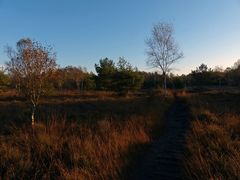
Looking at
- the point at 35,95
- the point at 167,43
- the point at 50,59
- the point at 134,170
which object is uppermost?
the point at 167,43

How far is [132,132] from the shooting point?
29.6ft

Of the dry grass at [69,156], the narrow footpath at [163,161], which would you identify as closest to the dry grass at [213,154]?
the narrow footpath at [163,161]

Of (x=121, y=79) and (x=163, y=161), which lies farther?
(x=121, y=79)

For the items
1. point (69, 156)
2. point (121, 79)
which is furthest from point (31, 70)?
point (121, 79)

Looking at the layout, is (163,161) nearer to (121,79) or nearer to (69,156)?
(69,156)

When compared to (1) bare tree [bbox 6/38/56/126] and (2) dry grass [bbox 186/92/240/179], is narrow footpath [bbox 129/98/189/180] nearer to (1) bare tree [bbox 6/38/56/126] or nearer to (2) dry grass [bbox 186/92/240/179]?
(2) dry grass [bbox 186/92/240/179]

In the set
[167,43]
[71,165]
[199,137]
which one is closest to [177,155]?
[199,137]

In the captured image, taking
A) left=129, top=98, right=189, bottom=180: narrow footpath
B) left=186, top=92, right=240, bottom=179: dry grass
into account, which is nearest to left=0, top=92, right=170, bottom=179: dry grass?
left=129, top=98, right=189, bottom=180: narrow footpath

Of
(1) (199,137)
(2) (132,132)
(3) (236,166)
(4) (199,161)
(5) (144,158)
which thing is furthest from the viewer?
(2) (132,132)

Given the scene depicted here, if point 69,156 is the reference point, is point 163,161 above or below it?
below

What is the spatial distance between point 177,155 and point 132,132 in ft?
6.28

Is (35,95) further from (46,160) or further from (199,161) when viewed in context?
(199,161)

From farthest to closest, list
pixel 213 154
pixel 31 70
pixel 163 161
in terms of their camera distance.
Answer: pixel 31 70, pixel 163 161, pixel 213 154

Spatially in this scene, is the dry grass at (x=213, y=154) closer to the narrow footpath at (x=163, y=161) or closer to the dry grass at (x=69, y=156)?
the narrow footpath at (x=163, y=161)
